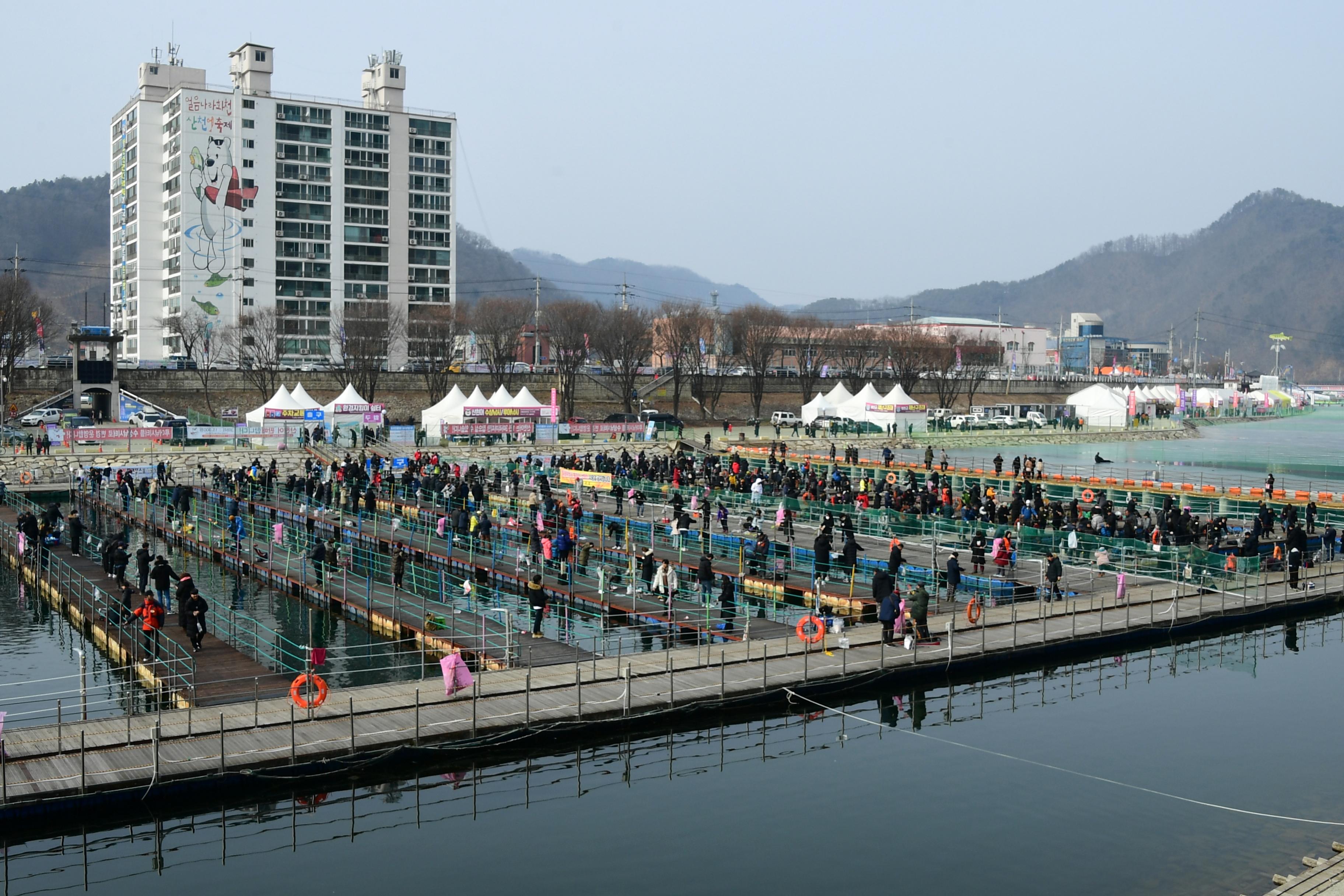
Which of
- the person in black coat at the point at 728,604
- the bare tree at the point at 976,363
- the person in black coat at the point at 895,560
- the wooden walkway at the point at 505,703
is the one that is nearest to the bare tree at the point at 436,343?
the bare tree at the point at 976,363

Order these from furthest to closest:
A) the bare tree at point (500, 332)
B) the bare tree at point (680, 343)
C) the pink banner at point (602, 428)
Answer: the bare tree at point (680, 343)
the bare tree at point (500, 332)
the pink banner at point (602, 428)

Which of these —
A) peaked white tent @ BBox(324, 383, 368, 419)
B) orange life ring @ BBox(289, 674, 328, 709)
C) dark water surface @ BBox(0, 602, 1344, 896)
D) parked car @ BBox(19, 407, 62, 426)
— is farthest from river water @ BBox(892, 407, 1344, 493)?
parked car @ BBox(19, 407, 62, 426)

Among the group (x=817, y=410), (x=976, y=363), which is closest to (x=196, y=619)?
(x=817, y=410)

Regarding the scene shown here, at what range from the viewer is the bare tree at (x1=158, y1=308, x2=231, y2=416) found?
4021 inches

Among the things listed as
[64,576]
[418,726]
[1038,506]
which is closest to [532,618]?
[418,726]

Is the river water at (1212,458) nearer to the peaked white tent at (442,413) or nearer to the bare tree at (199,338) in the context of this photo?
the peaked white tent at (442,413)

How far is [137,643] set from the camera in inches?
990

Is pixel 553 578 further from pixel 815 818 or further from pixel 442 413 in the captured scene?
pixel 442 413

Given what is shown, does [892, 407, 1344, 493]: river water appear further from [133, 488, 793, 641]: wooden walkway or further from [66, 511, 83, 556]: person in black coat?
[66, 511, 83, 556]: person in black coat

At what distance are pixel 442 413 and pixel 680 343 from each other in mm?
35160

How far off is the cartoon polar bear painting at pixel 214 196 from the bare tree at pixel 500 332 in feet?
87.8

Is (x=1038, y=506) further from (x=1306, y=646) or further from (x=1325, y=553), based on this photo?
(x=1306, y=646)

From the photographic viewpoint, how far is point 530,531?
37.3m

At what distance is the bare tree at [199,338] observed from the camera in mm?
102125
